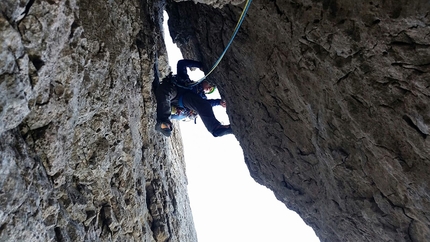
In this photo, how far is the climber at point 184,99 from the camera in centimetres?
752

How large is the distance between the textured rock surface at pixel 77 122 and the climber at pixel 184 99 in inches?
19.4

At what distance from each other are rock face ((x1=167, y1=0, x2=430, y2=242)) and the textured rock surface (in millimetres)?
2004

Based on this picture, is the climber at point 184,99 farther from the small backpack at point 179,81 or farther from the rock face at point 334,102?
the rock face at point 334,102

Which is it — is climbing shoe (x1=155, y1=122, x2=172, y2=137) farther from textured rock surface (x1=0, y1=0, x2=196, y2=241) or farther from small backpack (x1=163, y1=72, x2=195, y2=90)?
small backpack (x1=163, y1=72, x2=195, y2=90)

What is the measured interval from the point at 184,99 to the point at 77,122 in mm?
4148

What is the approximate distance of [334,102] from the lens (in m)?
5.21

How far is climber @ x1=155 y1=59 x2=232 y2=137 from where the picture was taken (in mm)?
7521

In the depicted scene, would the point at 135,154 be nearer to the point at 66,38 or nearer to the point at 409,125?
the point at 66,38

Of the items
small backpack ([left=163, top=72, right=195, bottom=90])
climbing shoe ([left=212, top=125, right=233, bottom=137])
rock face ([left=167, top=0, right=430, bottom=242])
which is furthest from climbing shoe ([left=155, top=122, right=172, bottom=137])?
rock face ([left=167, top=0, right=430, bottom=242])

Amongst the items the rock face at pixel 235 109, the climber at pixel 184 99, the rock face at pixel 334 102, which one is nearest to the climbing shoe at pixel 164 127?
the climber at pixel 184 99

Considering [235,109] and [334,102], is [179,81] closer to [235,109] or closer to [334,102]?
[235,109]

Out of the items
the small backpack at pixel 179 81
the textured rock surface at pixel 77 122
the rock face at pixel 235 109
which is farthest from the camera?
the small backpack at pixel 179 81

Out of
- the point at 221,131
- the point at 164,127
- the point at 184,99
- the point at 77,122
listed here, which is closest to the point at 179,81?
the point at 184,99

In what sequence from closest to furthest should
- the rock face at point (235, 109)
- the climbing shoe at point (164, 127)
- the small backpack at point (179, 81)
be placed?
the rock face at point (235, 109)
the climbing shoe at point (164, 127)
the small backpack at point (179, 81)
